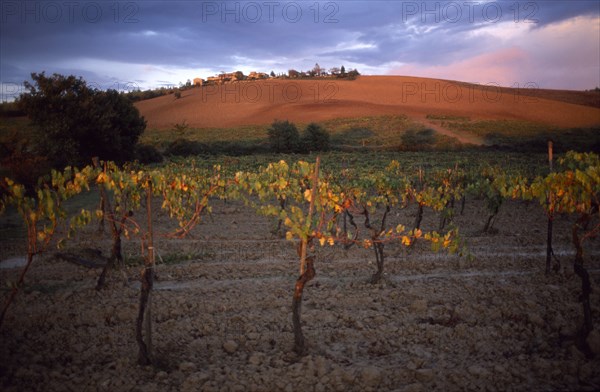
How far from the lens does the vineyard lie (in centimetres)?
420

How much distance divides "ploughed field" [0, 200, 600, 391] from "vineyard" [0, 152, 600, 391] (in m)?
0.02

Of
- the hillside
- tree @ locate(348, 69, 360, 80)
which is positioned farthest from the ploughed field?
tree @ locate(348, 69, 360, 80)

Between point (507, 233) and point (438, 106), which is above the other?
point (438, 106)

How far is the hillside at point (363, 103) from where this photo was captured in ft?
176

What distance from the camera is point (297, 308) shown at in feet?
15.3

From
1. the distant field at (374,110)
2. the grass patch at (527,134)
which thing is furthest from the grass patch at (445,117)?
the grass patch at (527,134)

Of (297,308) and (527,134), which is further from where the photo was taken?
(527,134)

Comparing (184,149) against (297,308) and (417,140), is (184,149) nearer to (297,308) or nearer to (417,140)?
(417,140)

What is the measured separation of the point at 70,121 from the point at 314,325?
874 inches

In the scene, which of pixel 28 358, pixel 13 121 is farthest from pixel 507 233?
pixel 13 121

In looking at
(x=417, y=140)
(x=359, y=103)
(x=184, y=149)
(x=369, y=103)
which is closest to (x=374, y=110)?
(x=369, y=103)

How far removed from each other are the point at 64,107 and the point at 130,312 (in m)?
21.9

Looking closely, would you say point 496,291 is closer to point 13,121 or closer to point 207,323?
point 207,323

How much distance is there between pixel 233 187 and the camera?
26.1 ft
